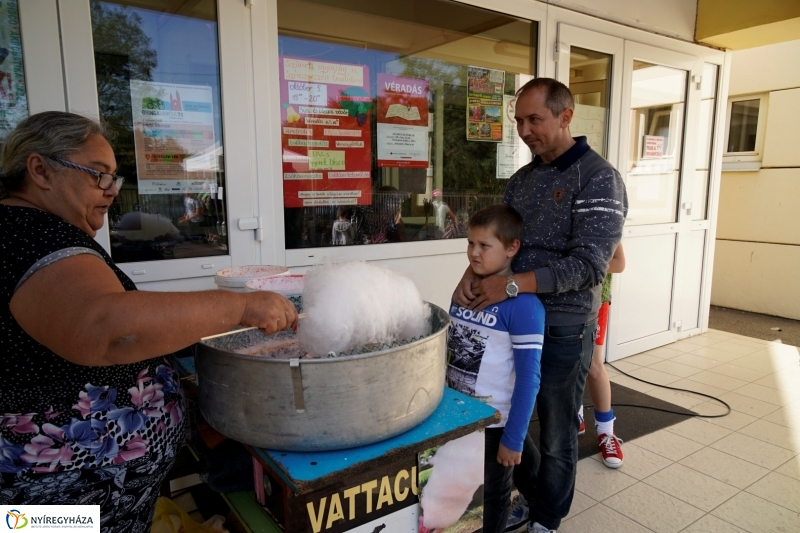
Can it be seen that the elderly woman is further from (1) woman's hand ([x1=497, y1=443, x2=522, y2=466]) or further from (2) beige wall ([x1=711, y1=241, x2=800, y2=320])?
(2) beige wall ([x1=711, y1=241, x2=800, y2=320])

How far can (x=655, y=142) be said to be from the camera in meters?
4.56

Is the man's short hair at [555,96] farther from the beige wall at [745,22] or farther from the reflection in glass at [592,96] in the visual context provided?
the beige wall at [745,22]

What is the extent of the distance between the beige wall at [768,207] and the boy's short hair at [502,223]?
565cm

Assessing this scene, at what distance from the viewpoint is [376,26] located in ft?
9.89

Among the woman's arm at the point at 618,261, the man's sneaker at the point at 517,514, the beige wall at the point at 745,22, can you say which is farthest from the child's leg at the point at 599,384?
the beige wall at the point at 745,22

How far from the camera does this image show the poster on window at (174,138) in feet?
7.49

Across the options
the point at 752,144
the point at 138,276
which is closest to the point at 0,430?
the point at 138,276

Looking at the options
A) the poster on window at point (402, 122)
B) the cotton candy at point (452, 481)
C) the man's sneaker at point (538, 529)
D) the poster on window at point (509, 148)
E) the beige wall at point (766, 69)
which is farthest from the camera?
the beige wall at point (766, 69)

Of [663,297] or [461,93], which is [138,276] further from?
[663,297]

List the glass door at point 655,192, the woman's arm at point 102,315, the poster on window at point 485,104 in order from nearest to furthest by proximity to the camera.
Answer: the woman's arm at point 102,315, the poster on window at point 485,104, the glass door at point 655,192

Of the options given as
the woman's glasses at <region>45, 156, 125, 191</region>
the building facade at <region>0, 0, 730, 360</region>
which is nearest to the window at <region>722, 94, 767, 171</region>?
the building facade at <region>0, 0, 730, 360</region>

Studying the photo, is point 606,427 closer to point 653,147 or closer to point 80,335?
point 80,335

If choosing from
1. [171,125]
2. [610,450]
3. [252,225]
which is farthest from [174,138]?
[610,450]

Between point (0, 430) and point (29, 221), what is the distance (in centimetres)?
48
